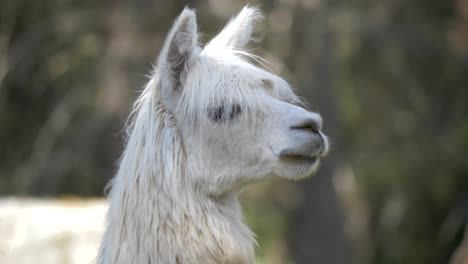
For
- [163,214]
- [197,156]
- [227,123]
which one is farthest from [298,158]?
[163,214]

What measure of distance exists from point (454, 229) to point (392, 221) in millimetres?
1106

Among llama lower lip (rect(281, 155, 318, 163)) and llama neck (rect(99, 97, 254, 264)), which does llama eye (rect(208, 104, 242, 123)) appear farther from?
llama lower lip (rect(281, 155, 318, 163))

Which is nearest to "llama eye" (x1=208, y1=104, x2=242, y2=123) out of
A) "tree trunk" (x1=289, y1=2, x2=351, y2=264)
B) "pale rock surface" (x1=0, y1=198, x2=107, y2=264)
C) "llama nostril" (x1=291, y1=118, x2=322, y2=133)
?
"llama nostril" (x1=291, y1=118, x2=322, y2=133)

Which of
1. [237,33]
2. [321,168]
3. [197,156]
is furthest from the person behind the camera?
[321,168]

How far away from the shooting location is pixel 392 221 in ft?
50.6

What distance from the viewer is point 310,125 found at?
4.55m

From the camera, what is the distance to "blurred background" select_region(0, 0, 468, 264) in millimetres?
13500

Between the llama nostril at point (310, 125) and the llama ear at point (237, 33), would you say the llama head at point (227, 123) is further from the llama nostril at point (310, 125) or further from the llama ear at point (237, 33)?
the llama ear at point (237, 33)

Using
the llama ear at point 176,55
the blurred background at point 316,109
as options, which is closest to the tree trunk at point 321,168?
the blurred background at point 316,109

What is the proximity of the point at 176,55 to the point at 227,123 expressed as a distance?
1.46ft

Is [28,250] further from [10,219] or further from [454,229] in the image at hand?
[454,229]

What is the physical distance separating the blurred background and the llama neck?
26.0ft

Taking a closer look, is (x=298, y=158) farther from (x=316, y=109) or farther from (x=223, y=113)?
(x=316, y=109)

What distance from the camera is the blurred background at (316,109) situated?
1350 cm
